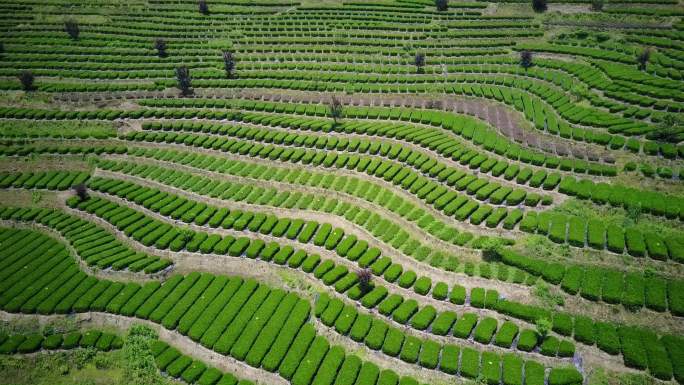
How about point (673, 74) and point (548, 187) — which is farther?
point (673, 74)

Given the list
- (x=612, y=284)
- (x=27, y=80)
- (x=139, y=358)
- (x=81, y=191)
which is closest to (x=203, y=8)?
(x=27, y=80)

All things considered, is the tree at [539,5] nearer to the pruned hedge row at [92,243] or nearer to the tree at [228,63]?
the tree at [228,63]

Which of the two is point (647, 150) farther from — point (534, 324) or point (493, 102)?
point (534, 324)

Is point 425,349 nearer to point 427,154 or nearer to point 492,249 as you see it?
point 492,249

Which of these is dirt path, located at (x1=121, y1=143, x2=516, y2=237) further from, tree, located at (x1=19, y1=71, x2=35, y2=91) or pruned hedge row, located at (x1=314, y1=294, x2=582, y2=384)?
tree, located at (x1=19, y1=71, x2=35, y2=91)

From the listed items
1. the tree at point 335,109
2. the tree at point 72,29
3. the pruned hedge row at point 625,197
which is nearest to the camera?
the pruned hedge row at point 625,197

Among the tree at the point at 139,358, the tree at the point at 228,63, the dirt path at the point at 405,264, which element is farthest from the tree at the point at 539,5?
the tree at the point at 139,358

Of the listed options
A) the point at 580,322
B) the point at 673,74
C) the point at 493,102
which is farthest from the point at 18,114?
the point at 673,74
